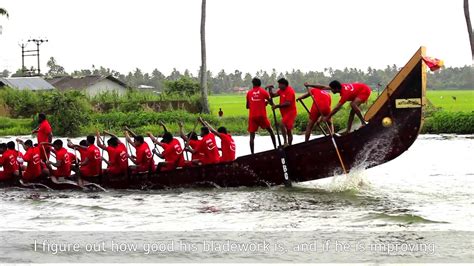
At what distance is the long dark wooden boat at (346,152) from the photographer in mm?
14961

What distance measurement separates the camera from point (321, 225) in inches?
551

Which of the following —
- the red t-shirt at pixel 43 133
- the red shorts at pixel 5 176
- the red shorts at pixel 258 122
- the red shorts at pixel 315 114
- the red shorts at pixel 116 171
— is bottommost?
the red shorts at pixel 5 176

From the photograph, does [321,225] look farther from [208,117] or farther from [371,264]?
[208,117]

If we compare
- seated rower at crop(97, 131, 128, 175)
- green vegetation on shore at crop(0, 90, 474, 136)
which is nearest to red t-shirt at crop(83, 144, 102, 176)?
seated rower at crop(97, 131, 128, 175)

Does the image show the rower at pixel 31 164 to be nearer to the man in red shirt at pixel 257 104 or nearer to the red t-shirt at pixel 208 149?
the red t-shirt at pixel 208 149

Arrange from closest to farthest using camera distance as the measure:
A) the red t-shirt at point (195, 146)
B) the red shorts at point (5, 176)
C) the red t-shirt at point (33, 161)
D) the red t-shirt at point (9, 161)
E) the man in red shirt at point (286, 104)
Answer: the man in red shirt at point (286, 104), the red t-shirt at point (195, 146), the red t-shirt at point (33, 161), the red t-shirt at point (9, 161), the red shorts at point (5, 176)

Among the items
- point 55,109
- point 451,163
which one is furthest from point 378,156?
point 55,109

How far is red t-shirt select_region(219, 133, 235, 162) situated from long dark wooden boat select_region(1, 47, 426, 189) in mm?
394

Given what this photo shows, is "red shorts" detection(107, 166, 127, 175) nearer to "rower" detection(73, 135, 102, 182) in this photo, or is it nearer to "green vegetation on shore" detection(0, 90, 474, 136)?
"rower" detection(73, 135, 102, 182)

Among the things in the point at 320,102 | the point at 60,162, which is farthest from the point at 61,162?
the point at 320,102

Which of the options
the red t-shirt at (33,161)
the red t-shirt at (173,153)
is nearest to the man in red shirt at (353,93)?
the red t-shirt at (173,153)

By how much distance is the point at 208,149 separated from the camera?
16984 millimetres

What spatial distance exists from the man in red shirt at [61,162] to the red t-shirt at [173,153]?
2236 millimetres

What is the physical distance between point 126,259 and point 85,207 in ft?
16.7
